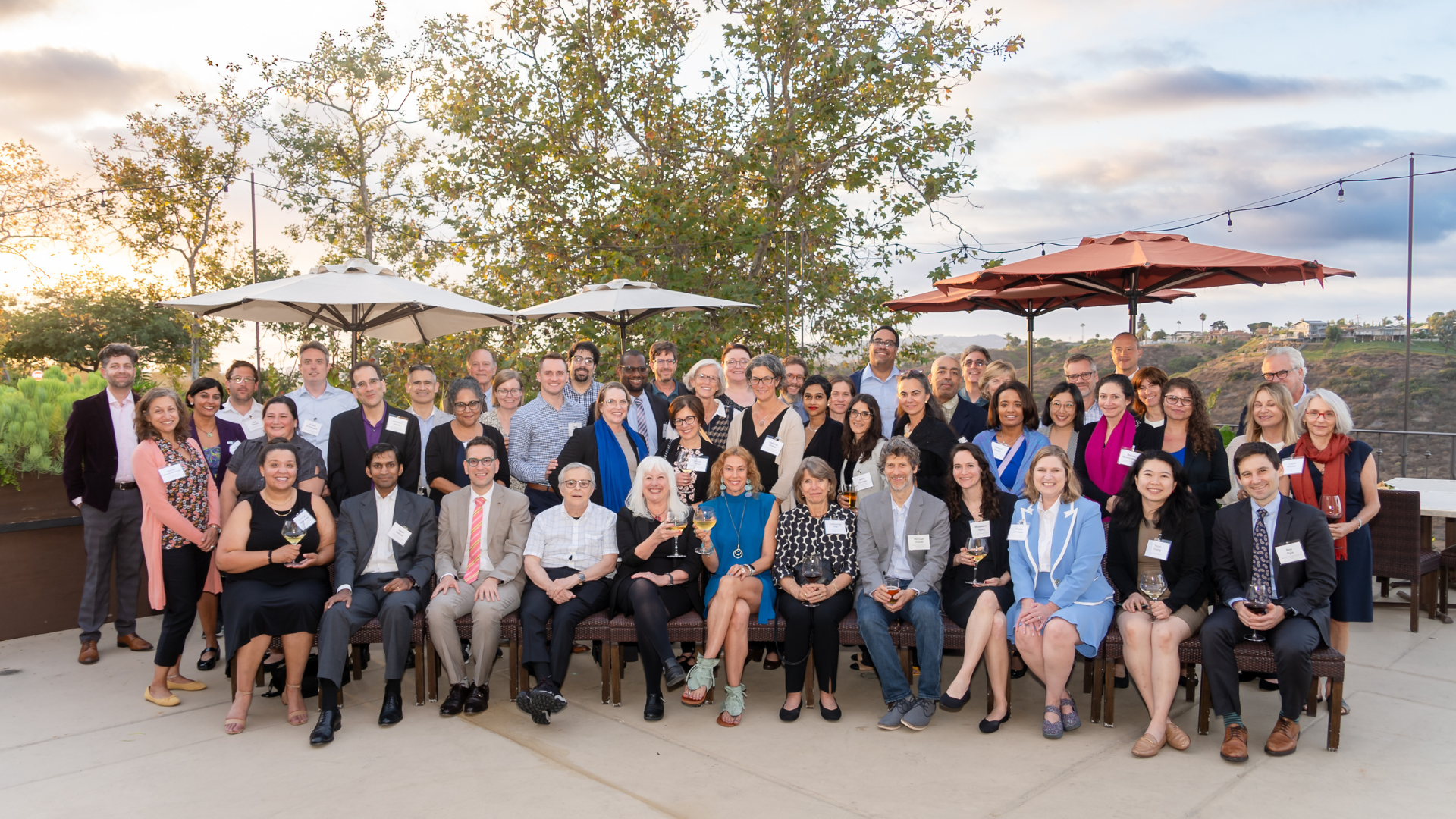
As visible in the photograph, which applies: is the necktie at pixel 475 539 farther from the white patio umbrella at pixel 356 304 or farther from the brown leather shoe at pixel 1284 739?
the brown leather shoe at pixel 1284 739

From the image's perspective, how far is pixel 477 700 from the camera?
4324mm

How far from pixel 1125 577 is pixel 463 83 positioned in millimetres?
9739

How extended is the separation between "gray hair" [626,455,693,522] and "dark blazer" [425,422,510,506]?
0.85m

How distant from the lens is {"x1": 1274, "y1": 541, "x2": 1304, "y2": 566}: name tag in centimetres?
386

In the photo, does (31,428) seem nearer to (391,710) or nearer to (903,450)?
(391,710)

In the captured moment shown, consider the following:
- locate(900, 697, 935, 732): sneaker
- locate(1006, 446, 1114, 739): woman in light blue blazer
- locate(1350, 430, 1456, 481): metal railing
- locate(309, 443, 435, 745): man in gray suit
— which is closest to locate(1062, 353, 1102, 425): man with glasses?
locate(1006, 446, 1114, 739): woman in light blue blazer

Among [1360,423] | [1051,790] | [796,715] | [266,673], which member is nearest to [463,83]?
[266,673]

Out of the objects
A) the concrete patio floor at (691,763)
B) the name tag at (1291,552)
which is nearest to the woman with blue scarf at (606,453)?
the concrete patio floor at (691,763)

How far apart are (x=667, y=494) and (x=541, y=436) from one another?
1088mm

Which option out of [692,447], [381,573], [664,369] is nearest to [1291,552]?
[692,447]

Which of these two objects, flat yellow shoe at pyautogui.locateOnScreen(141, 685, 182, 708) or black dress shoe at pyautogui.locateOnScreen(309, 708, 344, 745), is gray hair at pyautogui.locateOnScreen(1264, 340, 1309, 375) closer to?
black dress shoe at pyautogui.locateOnScreen(309, 708, 344, 745)

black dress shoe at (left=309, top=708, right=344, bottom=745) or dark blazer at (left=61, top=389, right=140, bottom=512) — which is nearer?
black dress shoe at (left=309, top=708, right=344, bottom=745)

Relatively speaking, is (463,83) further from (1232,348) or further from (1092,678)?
(1232,348)

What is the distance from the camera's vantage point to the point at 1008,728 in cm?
410
